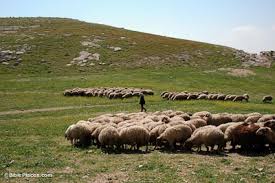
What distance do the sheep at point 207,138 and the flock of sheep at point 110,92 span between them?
23.8 meters

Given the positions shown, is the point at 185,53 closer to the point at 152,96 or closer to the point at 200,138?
the point at 152,96

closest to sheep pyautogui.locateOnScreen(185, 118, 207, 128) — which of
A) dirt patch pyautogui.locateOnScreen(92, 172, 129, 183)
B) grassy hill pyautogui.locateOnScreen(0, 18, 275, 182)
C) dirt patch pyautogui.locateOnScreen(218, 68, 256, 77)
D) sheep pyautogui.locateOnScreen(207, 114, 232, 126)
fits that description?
sheep pyautogui.locateOnScreen(207, 114, 232, 126)

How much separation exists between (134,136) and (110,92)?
2470 centimetres

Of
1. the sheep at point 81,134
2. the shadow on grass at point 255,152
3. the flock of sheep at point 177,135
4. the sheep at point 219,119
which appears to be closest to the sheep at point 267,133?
the flock of sheep at point 177,135

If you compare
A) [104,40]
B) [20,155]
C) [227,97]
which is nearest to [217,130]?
[20,155]

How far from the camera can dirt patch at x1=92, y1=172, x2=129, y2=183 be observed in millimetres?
14390

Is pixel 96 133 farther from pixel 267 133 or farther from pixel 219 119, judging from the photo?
pixel 267 133

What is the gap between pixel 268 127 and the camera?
62.0ft

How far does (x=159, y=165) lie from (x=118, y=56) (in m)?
53.9

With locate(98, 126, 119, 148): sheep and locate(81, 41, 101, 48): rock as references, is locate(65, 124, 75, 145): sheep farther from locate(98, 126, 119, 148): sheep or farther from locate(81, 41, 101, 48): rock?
locate(81, 41, 101, 48): rock

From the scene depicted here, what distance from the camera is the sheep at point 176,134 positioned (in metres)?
19.3

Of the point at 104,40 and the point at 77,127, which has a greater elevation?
the point at 104,40

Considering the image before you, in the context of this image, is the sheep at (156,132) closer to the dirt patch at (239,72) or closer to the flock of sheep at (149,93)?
the flock of sheep at (149,93)

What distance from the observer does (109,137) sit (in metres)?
19.5
